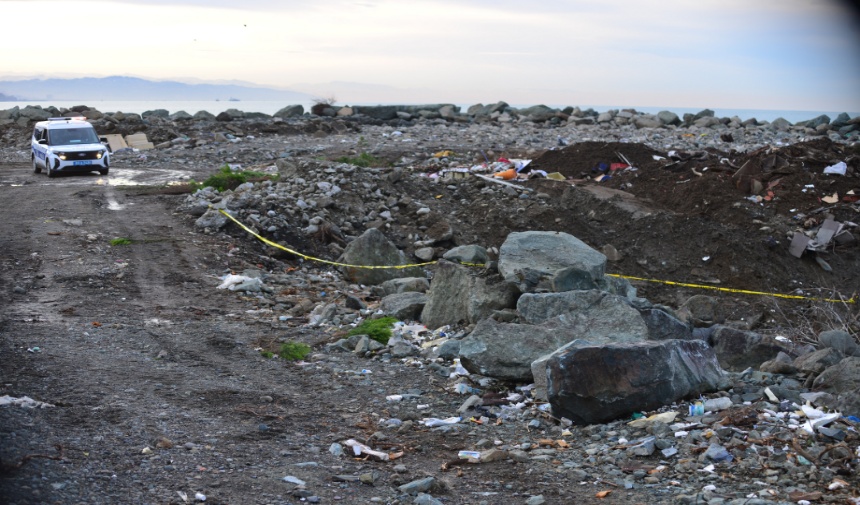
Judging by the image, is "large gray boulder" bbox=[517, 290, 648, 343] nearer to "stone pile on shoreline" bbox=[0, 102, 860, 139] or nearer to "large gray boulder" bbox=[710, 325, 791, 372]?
"large gray boulder" bbox=[710, 325, 791, 372]

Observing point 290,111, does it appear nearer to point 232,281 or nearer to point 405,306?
point 232,281

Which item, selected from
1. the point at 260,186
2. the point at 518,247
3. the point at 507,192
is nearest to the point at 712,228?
the point at 507,192

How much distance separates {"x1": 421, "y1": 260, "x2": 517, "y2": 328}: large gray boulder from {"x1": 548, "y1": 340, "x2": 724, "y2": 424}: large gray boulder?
2.61 meters

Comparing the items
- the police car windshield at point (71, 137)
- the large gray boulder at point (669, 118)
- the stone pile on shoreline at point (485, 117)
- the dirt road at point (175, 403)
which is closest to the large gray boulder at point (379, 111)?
the stone pile on shoreline at point (485, 117)

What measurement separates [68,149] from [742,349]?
62.0ft

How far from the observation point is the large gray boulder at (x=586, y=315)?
24.2 ft

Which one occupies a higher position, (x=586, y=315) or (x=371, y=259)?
(x=586, y=315)

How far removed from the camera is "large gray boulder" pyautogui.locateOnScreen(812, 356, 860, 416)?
18.0 feet

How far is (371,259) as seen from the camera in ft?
42.0

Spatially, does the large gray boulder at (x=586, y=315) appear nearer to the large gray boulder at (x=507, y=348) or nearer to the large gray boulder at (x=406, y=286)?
the large gray boulder at (x=507, y=348)

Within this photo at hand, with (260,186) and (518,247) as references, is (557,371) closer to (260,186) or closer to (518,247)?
(518,247)

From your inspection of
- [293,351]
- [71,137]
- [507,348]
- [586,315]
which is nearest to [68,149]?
[71,137]

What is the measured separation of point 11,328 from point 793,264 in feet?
46.2

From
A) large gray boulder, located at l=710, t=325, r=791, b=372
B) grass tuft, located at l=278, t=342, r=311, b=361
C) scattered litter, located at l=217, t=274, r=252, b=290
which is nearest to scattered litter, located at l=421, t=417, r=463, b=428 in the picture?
grass tuft, located at l=278, t=342, r=311, b=361
